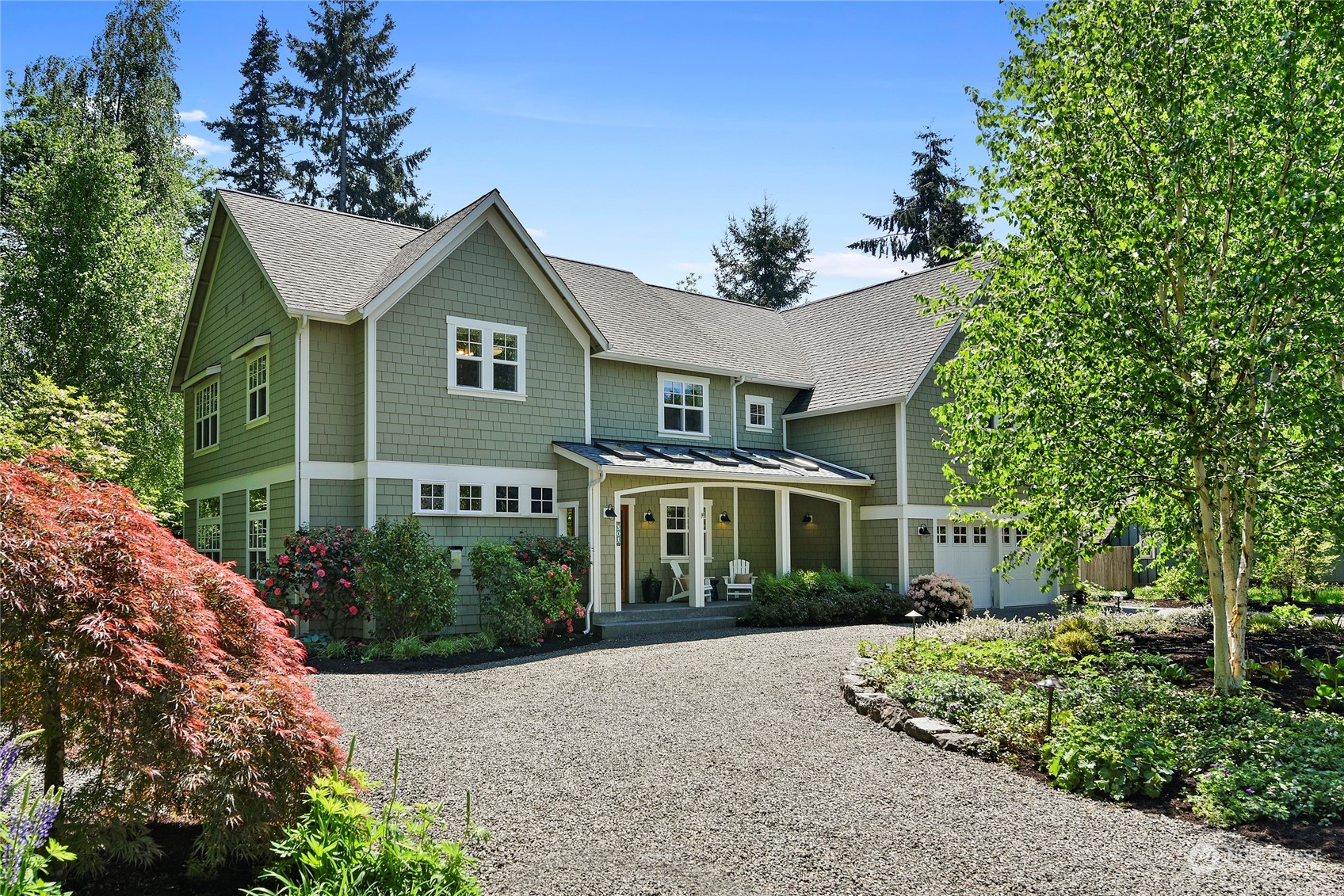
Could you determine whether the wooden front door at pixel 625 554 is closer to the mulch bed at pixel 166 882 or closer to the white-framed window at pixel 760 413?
the white-framed window at pixel 760 413

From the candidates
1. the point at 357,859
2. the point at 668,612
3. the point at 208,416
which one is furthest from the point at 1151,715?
the point at 208,416

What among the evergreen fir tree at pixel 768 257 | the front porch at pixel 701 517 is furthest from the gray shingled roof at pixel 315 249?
the evergreen fir tree at pixel 768 257

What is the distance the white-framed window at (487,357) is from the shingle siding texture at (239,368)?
8.91 feet

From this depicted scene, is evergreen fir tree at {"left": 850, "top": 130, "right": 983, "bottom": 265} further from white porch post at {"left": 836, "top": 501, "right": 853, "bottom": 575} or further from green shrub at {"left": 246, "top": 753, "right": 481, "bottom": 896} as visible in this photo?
green shrub at {"left": 246, "top": 753, "right": 481, "bottom": 896}

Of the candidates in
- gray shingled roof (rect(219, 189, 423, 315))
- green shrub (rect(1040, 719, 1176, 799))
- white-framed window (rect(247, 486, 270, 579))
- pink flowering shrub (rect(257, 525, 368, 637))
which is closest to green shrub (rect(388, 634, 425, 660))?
pink flowering shrub (rect(257, 525, 368, 637))

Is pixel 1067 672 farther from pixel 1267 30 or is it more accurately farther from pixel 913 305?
pixel 913 305

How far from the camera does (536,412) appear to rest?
16891 mm

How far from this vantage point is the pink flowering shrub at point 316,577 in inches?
532

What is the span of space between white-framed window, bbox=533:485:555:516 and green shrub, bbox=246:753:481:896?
1231 cm

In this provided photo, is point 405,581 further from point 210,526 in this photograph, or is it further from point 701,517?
point 210,526

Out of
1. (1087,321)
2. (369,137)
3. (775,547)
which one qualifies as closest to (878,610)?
(775,547)

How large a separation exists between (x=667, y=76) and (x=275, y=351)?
957cm

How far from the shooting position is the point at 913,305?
22.5m

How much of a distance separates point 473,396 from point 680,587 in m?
6.45
